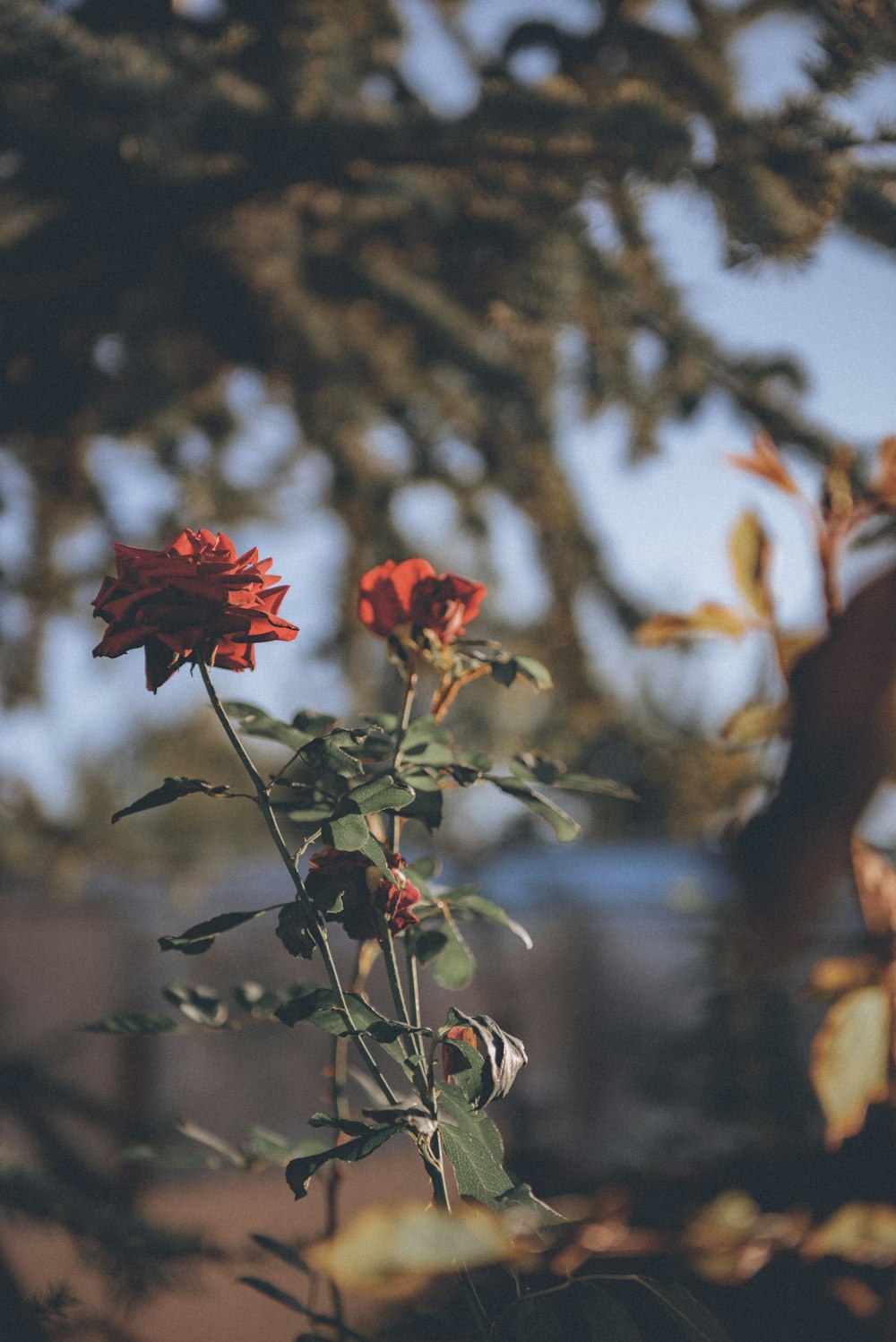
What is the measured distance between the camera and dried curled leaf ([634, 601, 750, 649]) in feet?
1.76

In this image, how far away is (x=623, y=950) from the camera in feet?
22.8

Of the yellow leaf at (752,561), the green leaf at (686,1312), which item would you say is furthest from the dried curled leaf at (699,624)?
the green leaf at (686,1312)

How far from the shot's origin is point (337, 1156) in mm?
397

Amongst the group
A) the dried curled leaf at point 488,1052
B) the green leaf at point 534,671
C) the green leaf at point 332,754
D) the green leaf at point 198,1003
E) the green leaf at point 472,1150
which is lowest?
the green leaf at point 198,1003

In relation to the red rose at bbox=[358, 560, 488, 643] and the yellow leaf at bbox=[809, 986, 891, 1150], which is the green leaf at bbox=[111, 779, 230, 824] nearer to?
the red rose at bbox=[358, 560, 488, 643]

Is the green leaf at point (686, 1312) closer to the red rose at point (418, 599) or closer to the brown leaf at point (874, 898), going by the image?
the brown leaf at point (874, 898)

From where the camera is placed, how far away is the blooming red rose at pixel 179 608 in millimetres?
451

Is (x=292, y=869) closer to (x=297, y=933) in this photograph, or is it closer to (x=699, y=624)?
(x=297, y=933)

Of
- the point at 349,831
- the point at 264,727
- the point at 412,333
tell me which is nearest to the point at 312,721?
the point at 264,727

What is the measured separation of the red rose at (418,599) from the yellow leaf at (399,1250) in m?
0.32

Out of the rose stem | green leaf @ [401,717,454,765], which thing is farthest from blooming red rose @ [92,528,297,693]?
green leaf @ [401,717,454,765]

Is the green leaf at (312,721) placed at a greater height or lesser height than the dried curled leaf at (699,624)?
lesser

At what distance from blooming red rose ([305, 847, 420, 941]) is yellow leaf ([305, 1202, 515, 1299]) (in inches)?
7.7

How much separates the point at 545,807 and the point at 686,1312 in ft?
0.84
